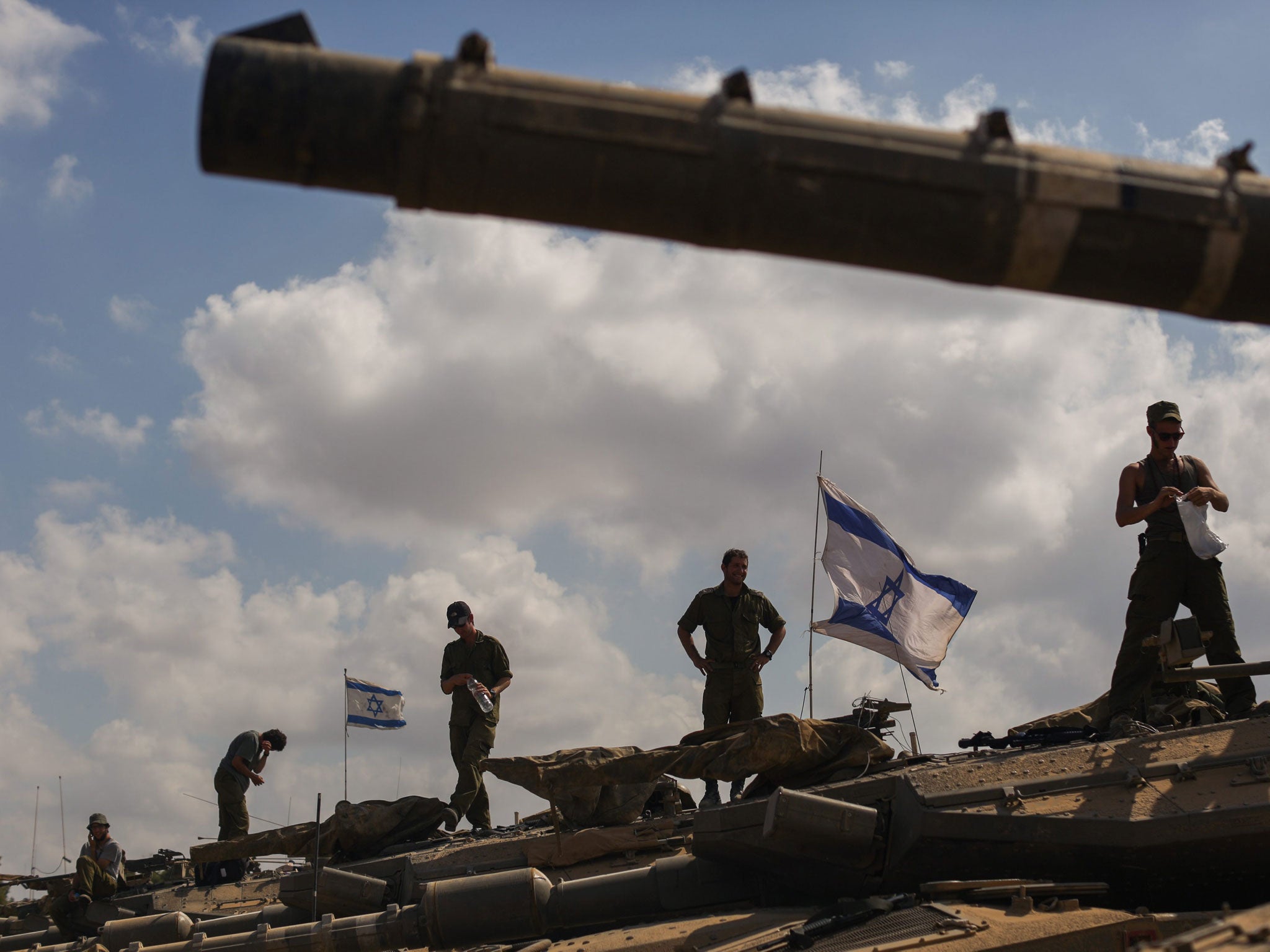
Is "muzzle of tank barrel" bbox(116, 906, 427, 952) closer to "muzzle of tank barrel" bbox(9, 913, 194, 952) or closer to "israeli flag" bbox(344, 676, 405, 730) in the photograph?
"muzzle of tank barrel" bbox(9, 913, 194, 952)

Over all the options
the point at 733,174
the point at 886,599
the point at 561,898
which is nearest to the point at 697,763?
the point at 561,898

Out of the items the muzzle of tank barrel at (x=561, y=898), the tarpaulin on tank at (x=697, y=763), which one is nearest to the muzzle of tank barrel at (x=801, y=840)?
the muzzle of tank barrel at (x=561, y=898)

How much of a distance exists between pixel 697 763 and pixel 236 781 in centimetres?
596

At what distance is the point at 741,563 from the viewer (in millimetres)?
11133

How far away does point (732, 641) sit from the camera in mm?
10953

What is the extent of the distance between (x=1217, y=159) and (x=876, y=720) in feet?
18.8

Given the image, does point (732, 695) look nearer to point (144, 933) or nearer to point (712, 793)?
point (712, 793)

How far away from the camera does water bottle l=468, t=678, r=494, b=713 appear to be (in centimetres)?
1152

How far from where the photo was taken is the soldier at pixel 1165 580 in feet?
28.1

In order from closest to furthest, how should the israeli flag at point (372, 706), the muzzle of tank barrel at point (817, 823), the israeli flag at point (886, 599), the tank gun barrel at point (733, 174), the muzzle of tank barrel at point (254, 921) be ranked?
the tank gun barrel at point (733, 174)
the muzzle of tank barrel at point (817, 823)
the muzzle of tank barrel at point (254, 921)
the israeli flag at point (886, 599)
the israeli flag at point (372, 706)

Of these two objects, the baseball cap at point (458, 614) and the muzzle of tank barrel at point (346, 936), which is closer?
the muzzle of tank barrel at point (346, 936)

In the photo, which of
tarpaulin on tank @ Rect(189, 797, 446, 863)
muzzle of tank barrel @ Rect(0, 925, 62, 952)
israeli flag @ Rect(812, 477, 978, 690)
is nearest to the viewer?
tarpaulin on tank @ Rect(189, 797, 446, 863)

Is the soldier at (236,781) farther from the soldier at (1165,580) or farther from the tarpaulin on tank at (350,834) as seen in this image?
the soldier at (1165,580)

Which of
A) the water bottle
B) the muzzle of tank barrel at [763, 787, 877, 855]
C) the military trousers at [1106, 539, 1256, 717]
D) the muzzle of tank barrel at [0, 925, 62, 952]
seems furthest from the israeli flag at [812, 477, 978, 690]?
the muzzle of tank barrel at [0, 925, 62, 952]
